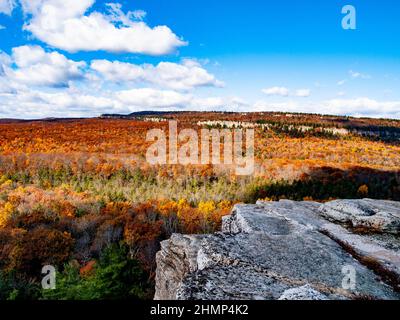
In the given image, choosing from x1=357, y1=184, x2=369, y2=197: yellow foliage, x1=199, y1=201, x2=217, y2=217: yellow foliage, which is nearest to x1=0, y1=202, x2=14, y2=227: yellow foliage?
x1=199, y1=201, x2=217, y2=217: yellow foliage

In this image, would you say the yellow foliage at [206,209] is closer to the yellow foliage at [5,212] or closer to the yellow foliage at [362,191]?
the yellow foliage at [5,212]

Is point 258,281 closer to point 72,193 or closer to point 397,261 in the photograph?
point 397,261

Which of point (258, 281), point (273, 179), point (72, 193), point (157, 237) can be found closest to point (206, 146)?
point (273, 179)

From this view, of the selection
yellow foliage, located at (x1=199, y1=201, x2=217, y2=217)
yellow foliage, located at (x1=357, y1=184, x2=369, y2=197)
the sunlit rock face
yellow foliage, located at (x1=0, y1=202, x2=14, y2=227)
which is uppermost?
the sunlit rock face

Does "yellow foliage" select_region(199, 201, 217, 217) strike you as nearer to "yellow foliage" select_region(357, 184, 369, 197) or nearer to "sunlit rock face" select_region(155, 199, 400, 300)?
"sunlit rock face" select_region(155, 199, 400, 300)

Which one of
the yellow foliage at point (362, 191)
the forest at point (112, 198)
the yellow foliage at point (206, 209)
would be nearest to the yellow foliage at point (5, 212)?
the forest at point (112, 198)
